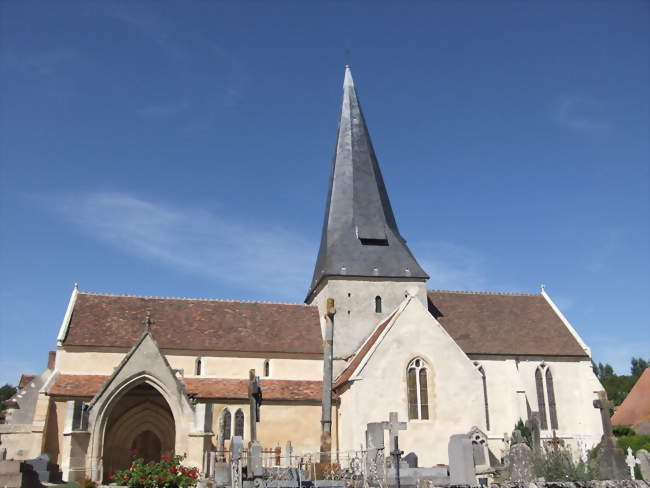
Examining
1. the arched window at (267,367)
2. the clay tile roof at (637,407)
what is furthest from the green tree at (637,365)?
the arched window at (267,367)

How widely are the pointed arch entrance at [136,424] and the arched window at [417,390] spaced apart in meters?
9.43

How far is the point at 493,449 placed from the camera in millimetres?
25953

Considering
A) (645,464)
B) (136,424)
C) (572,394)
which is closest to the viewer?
(645,464)

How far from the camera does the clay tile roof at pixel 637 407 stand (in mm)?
34969

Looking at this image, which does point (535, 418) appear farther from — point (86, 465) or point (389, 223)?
point (86, 465)

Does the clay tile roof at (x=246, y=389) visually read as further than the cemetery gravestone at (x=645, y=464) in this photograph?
Yes

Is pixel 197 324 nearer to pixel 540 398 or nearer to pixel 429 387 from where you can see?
pixel 429 387

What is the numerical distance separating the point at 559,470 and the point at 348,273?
15.5m

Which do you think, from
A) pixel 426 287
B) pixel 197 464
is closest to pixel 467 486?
pixel 197 464

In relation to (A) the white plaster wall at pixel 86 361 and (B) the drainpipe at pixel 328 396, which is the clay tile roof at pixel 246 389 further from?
(A) the white plaster wall at pixel 86 361

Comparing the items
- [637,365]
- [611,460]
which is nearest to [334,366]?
[611,460]

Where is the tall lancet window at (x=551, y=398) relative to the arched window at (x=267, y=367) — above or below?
below

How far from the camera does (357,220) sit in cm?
2958

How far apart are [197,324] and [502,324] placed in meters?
14.2
